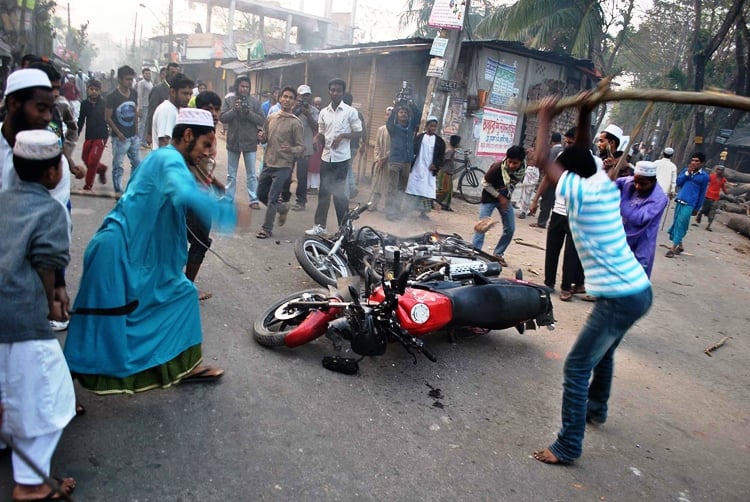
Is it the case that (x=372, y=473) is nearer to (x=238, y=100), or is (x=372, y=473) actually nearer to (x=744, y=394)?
(x=744, y=394)

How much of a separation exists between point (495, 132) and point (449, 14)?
4503 millimetres

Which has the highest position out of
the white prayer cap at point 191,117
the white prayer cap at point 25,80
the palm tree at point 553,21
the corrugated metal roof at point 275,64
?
the palm tree at point 553,21

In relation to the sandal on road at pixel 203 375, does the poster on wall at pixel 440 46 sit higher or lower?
higher

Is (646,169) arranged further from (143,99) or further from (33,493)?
(143,99)

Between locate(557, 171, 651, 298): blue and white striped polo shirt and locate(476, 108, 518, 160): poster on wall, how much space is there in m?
10.8

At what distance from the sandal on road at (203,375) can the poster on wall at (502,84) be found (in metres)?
11.7

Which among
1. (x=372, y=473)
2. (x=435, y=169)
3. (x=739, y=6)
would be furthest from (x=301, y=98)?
(x=739, y=6)

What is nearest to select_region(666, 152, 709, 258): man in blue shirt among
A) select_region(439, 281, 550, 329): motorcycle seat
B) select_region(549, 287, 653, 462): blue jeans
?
select_region(439, 281, 550, 329): motorcycle seat

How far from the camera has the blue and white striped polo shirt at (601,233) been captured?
9.68ft

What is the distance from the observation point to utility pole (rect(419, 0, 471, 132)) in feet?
33.8

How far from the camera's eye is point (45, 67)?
4.55 meters

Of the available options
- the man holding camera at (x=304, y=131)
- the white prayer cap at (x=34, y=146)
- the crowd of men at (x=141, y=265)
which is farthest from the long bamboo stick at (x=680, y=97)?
the man holding camera at (x=304, y=131)

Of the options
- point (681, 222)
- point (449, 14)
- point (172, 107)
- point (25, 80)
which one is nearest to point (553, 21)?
point (449, 14)

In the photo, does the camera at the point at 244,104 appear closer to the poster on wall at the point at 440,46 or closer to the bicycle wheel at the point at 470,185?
the poster on wall at the point at 440,46
